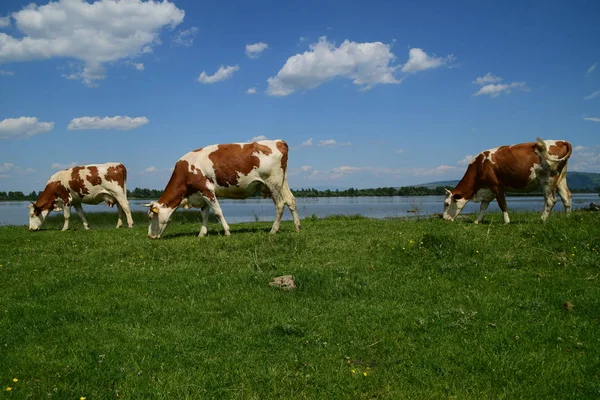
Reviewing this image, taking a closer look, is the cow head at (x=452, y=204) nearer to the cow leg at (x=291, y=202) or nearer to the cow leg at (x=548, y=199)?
the cow leg at (x=548, y=199)

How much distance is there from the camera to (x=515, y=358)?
232 inches

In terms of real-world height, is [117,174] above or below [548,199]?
above

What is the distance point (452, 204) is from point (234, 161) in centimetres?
905

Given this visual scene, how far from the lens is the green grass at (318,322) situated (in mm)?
5441

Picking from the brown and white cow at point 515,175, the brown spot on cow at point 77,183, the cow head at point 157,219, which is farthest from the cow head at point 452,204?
the brown spot on cow at point 77,183

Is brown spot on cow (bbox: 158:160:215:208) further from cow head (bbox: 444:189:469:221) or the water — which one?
cow head (bbox: 444:189:469:221)

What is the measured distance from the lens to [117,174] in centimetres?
2286

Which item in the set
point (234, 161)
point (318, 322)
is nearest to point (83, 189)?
point (234, 161)

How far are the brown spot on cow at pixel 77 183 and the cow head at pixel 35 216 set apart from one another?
78.0 inches

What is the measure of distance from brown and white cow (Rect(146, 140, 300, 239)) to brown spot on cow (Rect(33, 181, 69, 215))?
360 inches

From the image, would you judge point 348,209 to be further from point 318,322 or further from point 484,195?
point 318,322

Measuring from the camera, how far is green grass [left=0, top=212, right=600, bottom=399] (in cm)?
544

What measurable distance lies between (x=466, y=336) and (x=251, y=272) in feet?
16.1

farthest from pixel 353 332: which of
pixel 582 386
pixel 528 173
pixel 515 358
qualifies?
pixel 528 173
